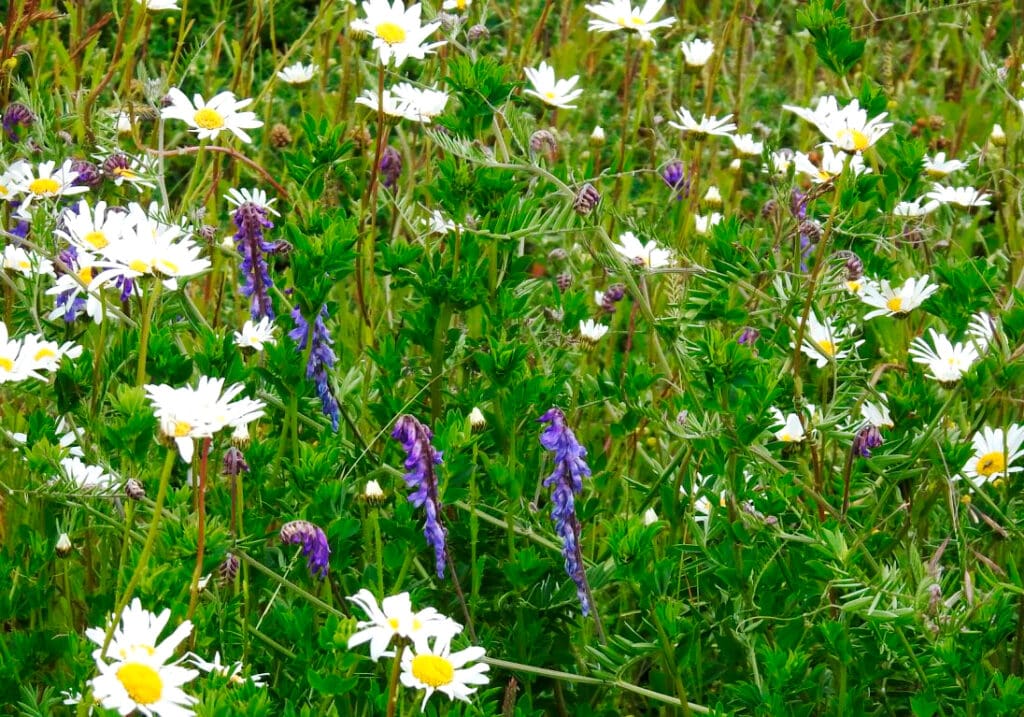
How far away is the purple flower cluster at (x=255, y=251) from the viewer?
200cm

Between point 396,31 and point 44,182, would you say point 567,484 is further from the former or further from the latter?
point 44,182

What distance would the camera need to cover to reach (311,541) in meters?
1.62

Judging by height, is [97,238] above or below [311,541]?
above

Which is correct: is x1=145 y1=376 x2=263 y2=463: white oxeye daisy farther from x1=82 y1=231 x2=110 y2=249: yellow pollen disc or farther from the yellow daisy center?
the yellow daisy center

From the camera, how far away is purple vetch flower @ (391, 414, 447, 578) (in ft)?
5.24

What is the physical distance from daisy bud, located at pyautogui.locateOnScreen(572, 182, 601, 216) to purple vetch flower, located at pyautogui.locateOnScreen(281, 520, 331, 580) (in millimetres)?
516

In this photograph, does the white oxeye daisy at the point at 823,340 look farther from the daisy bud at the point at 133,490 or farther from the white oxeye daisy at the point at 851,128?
the daisy bud at the point at 133,490

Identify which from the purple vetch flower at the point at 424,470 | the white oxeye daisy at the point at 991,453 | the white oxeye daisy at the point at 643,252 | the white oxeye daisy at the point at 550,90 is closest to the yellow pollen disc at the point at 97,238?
the purple vetch flower at the point at 424,470

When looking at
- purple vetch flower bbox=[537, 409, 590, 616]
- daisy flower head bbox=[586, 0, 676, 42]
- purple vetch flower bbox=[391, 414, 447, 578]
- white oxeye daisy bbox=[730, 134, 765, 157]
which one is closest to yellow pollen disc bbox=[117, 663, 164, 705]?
purple vetch flower bbox=[391, 414, 447, 578]

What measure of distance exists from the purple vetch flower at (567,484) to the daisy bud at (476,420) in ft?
0.76

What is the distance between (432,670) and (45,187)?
1233 mm

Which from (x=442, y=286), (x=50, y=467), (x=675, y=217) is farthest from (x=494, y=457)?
(x=675, y=217)

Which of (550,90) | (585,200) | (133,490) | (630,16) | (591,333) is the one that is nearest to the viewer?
(133,490)

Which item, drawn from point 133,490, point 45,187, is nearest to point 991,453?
point 133,490
